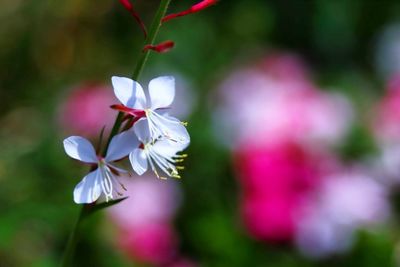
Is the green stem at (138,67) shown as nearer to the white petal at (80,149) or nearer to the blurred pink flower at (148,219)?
the white petal at (80,149)

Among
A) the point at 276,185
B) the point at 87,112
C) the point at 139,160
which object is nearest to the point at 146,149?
the point at 139,160

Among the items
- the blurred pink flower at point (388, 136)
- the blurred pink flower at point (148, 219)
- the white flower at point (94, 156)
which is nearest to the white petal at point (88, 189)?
the white flower at point (94, 156)

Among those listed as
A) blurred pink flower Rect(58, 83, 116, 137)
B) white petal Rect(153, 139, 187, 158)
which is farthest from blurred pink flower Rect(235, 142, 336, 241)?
white petal Rect(153, 139, 187, 158)

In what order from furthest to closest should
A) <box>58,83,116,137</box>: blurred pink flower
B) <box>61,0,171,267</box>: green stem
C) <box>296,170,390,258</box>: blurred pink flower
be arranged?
<box>58,83,116,137</box>: blurred pink flower < <box>296,170,390,258</box>: blurred pink flower < <box>61,0,171,267</box>: green stem

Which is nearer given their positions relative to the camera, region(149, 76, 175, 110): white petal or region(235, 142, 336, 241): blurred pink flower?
region(149, 76, 175, 110): white petal

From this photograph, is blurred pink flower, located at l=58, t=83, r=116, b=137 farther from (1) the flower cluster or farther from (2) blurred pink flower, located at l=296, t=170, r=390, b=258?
(1) the flower cluster

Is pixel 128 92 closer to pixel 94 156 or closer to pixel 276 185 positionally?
pixel 94 156

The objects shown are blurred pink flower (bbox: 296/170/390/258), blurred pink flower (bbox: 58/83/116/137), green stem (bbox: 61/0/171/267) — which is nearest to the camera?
green stem (bbox: 61/0/171/267)

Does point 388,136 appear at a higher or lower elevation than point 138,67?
lower

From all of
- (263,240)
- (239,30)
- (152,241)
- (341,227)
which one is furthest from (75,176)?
(239,30)
